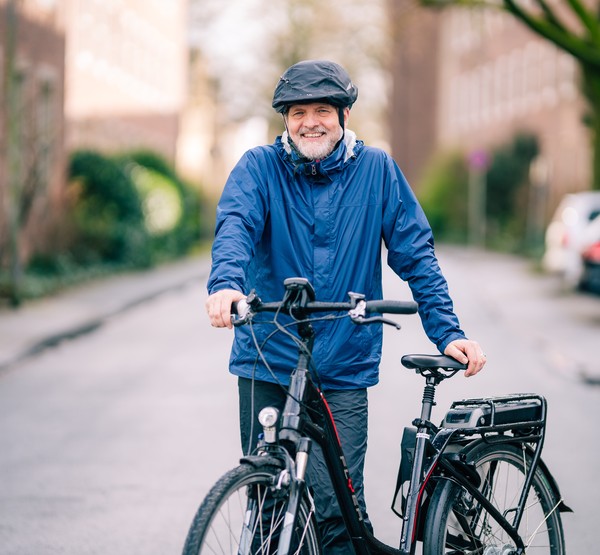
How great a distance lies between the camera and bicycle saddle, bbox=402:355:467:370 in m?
3.80

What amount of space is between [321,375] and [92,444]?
442cm

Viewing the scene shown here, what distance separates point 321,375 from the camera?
3908 millimetres

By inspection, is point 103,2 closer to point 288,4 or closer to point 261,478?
point 288,4

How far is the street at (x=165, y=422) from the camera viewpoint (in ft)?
19.6

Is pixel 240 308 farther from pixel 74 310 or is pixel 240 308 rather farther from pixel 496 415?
pixel 74 310

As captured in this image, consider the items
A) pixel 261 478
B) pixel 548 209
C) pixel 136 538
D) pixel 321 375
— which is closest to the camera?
pixel 261 478

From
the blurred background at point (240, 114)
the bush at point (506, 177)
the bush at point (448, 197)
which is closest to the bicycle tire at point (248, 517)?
the blurred background at point (240, 114)

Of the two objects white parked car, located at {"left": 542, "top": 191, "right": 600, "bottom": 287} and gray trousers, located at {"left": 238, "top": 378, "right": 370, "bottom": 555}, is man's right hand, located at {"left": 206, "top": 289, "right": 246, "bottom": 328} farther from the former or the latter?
white parked car, located at {"left": 542, "top": 191, "right": 600, "bottom": 287}

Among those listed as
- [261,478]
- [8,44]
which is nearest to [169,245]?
[8,44]

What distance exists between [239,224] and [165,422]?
17.4 ft

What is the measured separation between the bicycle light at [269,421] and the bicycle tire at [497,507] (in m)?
0.74

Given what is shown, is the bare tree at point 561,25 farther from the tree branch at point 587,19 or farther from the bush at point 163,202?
the bush at point 163,202

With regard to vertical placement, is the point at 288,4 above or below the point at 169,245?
above

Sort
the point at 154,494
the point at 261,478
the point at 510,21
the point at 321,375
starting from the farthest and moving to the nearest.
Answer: the point at 510,21
the point at 154,494
the point at 321,375
the point at 261,478
